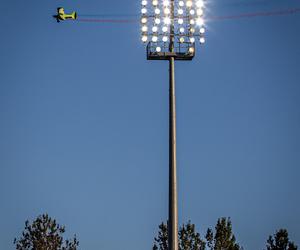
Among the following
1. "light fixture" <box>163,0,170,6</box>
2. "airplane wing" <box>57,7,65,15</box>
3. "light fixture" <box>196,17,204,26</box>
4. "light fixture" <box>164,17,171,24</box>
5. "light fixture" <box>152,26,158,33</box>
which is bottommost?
"light fixture" <box>152,26,158,33</box>

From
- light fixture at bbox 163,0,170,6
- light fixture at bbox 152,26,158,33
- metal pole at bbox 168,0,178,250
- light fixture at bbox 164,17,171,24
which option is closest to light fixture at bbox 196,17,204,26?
light fixture at bbox 164,17,171,24

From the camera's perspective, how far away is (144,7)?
63.8ft

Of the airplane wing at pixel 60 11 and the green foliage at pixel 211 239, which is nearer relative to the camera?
the airplane wing at pixel 60 11

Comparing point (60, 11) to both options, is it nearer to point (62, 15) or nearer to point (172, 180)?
point (62, 15)

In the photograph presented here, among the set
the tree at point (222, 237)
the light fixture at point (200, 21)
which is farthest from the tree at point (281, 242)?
the light fixture at point (200, 21)

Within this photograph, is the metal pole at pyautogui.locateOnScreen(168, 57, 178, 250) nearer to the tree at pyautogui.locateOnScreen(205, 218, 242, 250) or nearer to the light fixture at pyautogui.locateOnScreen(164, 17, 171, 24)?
the light fixture at pyautogui.locateOnScreen(164, 17, 171, 24)

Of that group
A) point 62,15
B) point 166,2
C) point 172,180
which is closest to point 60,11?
point 62,15

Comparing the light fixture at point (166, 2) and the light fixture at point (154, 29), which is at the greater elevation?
the light fixture at point (166, 2)

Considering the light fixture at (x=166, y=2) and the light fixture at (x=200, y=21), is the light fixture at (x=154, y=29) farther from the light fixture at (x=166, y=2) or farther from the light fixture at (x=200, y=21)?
the light fixture at (x=200, y=21)

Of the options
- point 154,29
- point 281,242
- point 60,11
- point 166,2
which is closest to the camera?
point 154,29

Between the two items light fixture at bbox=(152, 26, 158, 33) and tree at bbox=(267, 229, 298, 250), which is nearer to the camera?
light fixture at bbox=(152, 26, 158, 33)

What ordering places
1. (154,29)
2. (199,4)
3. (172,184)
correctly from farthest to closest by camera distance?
1. (199,4)
2. (154,29)
3. (172,184)

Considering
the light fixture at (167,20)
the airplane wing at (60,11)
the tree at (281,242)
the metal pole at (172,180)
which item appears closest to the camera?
the metal pole at (172,180)

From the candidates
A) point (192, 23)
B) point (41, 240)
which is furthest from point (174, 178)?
point (41, 240)
